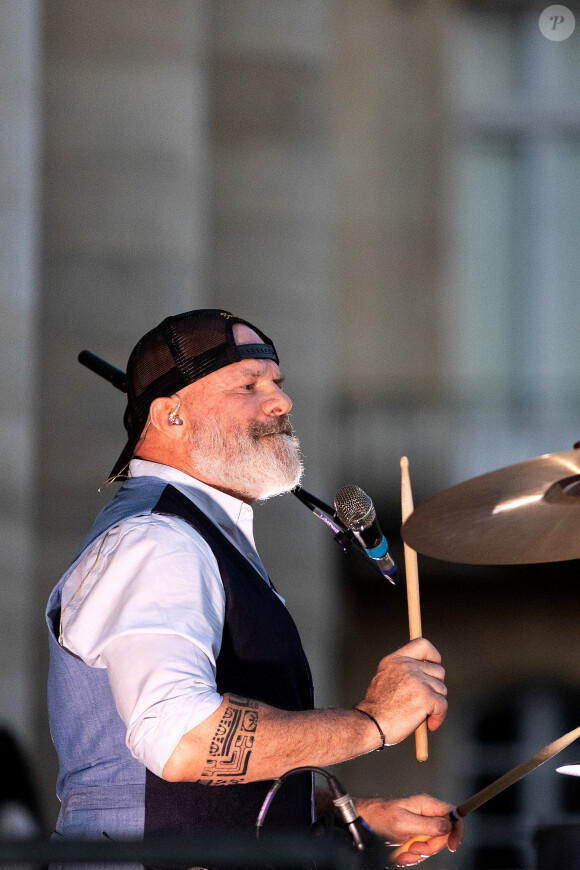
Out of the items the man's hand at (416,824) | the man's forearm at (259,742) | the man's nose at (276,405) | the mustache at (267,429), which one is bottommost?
the man's hand at (416,824)

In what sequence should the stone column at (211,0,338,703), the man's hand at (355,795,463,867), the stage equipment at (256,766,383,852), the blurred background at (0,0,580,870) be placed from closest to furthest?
the stage equipment at (256,766,383,852)
the man's hand at (355,795,463,867)
the blurred background at (0,0,580,870)
the stone column at (211,0,338,703)

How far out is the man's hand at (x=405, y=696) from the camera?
1661 mm

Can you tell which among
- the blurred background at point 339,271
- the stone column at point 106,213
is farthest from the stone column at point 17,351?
the stone column at point 106,213

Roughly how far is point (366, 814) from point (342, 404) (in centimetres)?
471

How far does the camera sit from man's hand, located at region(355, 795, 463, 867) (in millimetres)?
1800

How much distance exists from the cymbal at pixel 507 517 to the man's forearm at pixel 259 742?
395 millimetres

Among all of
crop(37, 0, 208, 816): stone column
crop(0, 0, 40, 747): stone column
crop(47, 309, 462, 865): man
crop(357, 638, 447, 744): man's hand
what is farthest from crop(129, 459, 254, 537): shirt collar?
crop(37, 0, 208, 816): stone column

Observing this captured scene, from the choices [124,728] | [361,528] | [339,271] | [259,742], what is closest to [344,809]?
[259,742]

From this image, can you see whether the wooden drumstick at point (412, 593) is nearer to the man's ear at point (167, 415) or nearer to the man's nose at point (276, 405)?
the man's nose at point (276, 405)

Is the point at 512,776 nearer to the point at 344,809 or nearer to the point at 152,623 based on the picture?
the point at 344,809

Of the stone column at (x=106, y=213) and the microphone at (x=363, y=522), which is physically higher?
the stone column at (x=106, y=213)

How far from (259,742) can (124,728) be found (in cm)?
27

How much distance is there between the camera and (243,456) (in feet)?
6.78

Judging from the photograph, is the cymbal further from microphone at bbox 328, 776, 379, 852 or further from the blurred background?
the blurred background
